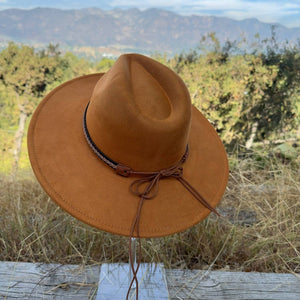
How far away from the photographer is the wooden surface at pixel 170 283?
176 cm

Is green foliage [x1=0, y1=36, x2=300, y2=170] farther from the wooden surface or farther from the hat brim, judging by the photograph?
the hat brim

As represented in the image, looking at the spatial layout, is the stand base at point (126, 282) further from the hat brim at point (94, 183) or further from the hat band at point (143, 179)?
the hat brim at point (94, 183)

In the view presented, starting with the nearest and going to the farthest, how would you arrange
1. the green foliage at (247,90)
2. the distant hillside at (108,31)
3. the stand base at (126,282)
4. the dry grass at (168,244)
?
the stand base at (126,282), the dry grass at (168,244), the green foliage at (247,90), the distant hillside at (108,31)

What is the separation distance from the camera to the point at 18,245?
2262 mm

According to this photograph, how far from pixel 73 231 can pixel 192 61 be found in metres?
5.14

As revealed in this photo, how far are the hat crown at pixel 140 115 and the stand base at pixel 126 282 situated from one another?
82 centimetres

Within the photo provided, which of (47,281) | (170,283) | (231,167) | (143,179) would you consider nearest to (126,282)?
(170,283)

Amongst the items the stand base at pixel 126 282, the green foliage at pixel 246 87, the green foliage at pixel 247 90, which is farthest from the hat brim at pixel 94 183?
the green foliage at pixel 247 90

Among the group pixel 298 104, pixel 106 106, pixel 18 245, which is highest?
pixel 106 106

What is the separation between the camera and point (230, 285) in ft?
6.23

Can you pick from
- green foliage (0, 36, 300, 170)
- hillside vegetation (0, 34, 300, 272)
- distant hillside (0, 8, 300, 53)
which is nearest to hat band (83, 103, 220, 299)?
hillside vegetation (0, 34, 300, 272)

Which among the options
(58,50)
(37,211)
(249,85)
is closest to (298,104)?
(249,85)

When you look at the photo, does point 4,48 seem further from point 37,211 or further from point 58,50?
point 37,211

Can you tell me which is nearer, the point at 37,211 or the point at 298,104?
the point at 37,211
